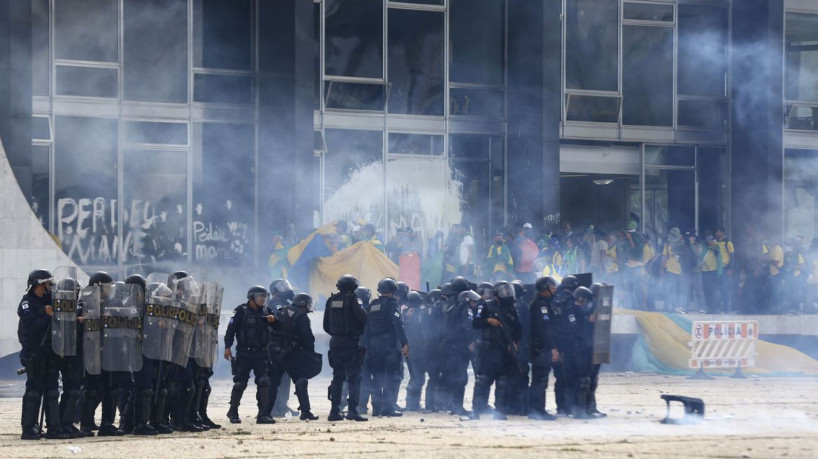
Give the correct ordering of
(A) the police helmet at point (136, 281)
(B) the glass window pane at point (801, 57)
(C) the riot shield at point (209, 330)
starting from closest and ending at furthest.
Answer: (A) the police helmet at point (136, 281), (C) the riot shield at point (209, 330), (B) the glass window pane at point (801, 57)

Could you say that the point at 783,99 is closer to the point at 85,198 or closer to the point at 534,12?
the point at 534,12

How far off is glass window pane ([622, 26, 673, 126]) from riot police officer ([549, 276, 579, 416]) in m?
14.0

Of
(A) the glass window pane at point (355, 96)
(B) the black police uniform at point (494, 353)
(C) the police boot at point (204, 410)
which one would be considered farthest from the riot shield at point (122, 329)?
(A) the glass window pane at point (355, 96)

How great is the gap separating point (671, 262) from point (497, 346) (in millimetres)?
9690

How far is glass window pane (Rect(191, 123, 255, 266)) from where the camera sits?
26.3 meters

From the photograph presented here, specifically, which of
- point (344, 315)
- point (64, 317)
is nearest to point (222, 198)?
point (344, 315)

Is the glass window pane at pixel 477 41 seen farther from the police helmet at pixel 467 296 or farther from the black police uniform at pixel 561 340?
the black police uniform at pixel 561 340

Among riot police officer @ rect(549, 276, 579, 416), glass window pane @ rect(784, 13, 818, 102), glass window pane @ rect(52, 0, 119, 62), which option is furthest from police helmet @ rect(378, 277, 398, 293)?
glass window pane @ rect(784, 13, 818, 102)

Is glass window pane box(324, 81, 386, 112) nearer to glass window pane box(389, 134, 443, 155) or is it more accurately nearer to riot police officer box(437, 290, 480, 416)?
glass window pane box(389, 134, 443, 155)

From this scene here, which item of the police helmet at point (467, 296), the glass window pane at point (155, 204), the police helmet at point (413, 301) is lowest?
the police helmet at point (413, 301)

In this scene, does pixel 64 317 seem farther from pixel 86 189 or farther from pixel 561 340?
pixel 86 189

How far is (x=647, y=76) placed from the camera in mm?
30422

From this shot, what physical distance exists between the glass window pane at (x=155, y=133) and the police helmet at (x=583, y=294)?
466 inches

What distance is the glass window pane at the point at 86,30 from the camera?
25.6 meters
